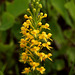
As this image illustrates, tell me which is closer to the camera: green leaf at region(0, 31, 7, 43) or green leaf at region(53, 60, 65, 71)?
green leaf at region(53, 60, 65, 71)

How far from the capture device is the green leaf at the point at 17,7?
2.13m

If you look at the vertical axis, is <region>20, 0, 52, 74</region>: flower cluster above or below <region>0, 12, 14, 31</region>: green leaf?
below

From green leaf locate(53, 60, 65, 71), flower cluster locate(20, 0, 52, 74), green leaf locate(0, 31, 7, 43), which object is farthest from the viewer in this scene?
green leaf locate(0, 31, 7, 43)

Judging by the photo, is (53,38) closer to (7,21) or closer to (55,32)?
(55,32)

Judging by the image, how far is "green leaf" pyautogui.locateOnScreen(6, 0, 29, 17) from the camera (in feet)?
6.98

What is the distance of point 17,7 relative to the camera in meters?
2.19

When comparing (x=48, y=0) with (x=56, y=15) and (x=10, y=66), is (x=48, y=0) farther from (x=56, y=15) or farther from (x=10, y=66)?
(x=10, y=66)

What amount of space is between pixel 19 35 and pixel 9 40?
1.26 ft

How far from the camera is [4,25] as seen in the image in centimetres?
211

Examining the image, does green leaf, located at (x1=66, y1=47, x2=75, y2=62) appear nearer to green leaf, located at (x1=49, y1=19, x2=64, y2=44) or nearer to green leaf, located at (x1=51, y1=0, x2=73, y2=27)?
green leaf, located at (x1=49, y1=19, x2=64, y2=44)

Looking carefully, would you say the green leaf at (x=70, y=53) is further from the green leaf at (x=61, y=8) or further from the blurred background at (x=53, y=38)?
the green leaf at (x=61, y=8)

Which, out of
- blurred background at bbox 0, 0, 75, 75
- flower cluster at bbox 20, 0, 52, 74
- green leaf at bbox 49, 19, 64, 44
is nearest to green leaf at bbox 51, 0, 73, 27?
blurred background at bbox 0, 0, 75, 75

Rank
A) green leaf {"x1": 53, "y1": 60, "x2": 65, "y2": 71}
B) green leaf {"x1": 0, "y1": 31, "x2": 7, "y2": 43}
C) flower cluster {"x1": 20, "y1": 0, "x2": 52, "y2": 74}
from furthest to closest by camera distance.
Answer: green leaf {"x1": 0, "y1": 31, "x2": 7, "y2": 43}, green leaf {"x1": 53, "y1": 60, "x2": 65, "y2": 71}, flower cluster {"x1": 20, "y1": 0, "x2": 52, "y2": 74}

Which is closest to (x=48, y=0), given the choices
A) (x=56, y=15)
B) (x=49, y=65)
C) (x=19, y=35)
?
(x=56, y=15)
